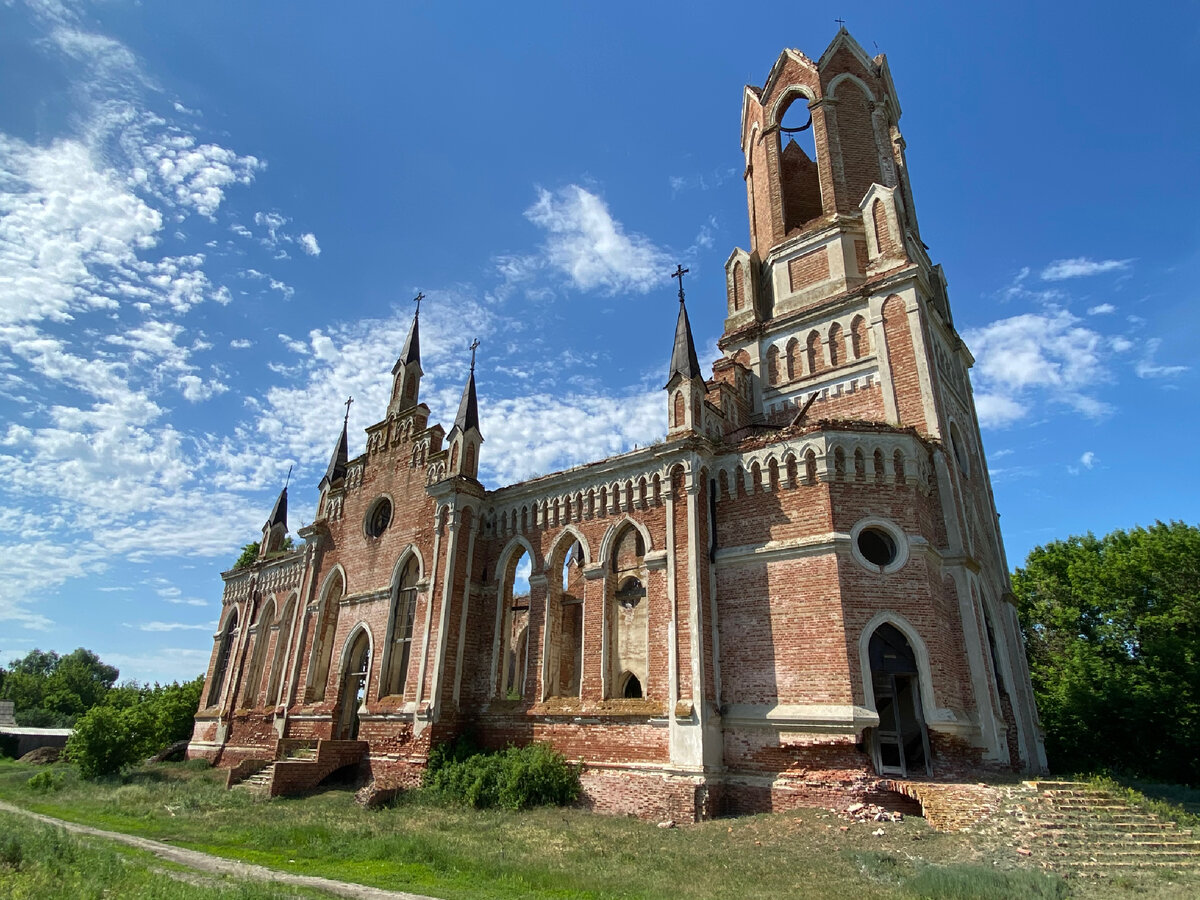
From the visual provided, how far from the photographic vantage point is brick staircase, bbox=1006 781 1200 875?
9.38 metres

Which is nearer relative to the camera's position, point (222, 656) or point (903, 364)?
point (903, 364)

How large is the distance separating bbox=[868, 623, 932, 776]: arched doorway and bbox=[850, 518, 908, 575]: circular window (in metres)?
1.31

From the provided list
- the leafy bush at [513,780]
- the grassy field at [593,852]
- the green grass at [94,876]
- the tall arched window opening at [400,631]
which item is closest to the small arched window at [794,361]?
the grassy field at [593,852]

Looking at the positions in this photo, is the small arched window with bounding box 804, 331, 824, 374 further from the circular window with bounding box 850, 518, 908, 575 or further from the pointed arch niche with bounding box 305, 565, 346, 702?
the pointed arch niche with bounding box 305, 565, 346, 702

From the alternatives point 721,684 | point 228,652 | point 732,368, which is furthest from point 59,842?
point 228,652

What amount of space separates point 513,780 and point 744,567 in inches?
285

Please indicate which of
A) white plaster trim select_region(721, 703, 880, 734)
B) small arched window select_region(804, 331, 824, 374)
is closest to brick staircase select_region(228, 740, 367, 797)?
white plaster trim select_region(721, 703, 880, 734)

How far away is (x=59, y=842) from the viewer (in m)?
10.8

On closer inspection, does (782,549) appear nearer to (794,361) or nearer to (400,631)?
(794,361)

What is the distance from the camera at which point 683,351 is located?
19.1 metres

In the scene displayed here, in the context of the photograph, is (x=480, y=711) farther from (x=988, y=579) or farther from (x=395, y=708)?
(x=988, y=579)

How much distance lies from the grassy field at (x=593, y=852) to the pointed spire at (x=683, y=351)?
10.5m

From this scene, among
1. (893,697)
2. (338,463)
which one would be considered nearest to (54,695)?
(338,463)

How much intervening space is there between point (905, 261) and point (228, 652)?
101ft
